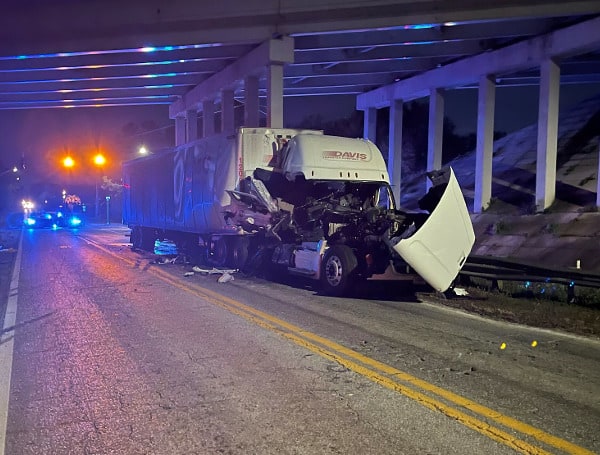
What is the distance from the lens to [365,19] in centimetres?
1955

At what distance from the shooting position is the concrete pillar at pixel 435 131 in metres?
25.8

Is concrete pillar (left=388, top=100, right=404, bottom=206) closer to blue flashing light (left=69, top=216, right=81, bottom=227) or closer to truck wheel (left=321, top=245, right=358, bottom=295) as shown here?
truck wheel (left=321, top=245, right=358, bottom=295)

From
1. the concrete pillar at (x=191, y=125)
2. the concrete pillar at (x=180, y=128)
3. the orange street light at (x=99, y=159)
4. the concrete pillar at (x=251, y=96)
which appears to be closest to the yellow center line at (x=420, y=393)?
the concrete pillar at (x=251, y=96)

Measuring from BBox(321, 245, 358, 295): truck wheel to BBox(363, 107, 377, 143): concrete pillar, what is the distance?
Answer: 70.5ft

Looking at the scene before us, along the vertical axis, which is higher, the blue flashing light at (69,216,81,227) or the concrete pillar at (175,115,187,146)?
the concrete pillar at (175,115,187,146)

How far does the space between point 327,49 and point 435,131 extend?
651 centimetres

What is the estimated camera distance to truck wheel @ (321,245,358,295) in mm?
10570

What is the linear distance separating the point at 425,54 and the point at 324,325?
734 inches

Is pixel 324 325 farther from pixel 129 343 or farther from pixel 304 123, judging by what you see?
pixel 304 123

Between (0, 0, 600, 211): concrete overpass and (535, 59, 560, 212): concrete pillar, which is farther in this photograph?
(0, 0, 600, 211): concrete overpass

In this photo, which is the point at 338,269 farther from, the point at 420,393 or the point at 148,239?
the point at 148,239

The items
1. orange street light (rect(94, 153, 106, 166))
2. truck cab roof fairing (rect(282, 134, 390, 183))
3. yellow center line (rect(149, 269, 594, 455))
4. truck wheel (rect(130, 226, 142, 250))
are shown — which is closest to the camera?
yellow center line (rect(149, 269, 594, 455))

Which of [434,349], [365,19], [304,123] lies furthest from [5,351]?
[304,123]

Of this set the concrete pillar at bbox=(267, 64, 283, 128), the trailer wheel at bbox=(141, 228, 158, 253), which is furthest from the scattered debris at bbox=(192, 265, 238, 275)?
the concrete pillar at bbox=(267, 64, 283, 128)
